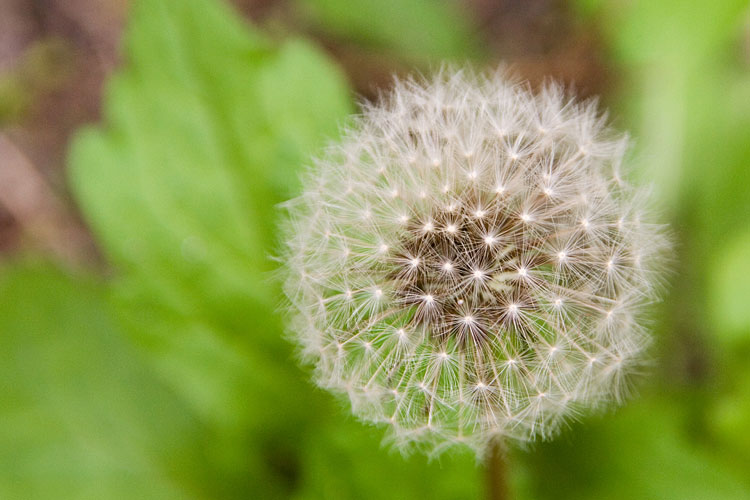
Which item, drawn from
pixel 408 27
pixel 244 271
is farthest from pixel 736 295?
pixel 408 27

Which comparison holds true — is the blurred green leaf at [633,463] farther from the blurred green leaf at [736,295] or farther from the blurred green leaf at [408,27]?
the blurred green leaf at [408,27]

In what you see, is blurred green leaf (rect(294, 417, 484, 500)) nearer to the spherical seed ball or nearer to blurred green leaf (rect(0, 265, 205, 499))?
the spherical seed ball

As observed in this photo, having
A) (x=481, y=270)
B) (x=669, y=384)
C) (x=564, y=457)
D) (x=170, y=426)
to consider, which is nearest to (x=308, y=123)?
(x=481, y=270)

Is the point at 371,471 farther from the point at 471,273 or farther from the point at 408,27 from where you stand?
the point at 408,27

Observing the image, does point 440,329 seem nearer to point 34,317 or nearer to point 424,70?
point 34,317

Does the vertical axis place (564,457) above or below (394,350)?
above

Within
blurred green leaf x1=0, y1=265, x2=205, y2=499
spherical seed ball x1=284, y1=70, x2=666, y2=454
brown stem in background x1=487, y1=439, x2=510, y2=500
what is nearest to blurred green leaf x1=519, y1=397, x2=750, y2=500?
brown stem in background x1=487, y1=439, x2=510, y2=500

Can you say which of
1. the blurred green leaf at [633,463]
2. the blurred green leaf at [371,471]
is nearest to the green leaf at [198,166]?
the blurred green leaf at [371,471]
